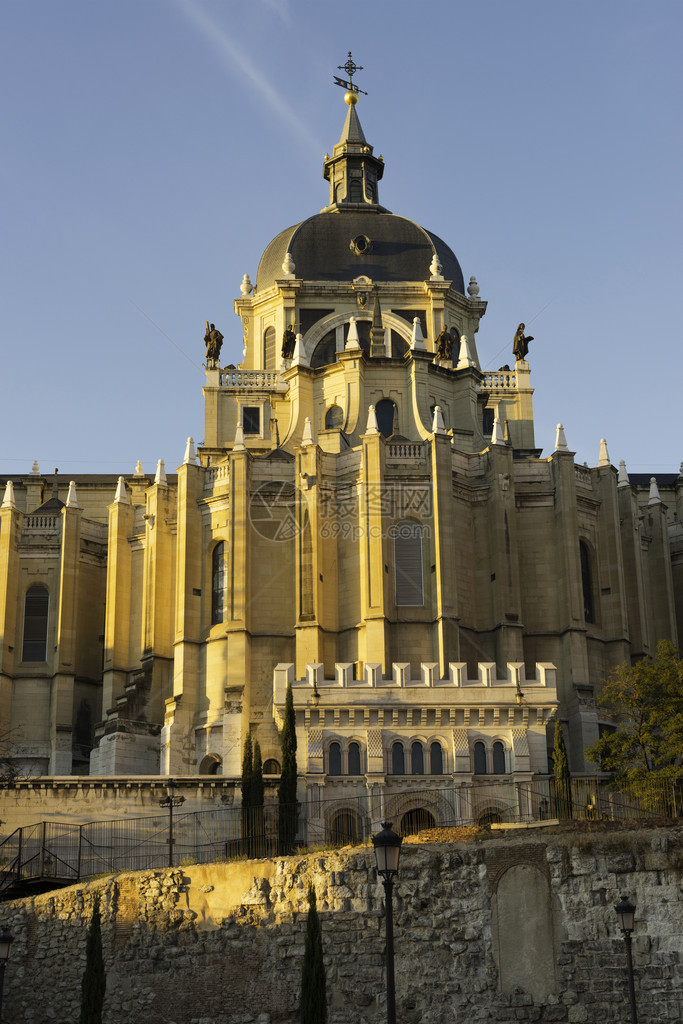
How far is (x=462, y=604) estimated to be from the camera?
6819 centimetres

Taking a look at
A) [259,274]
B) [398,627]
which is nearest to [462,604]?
[398,627]

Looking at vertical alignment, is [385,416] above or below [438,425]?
above

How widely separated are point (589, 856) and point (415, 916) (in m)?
4.95

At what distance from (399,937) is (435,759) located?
1802 centimetres

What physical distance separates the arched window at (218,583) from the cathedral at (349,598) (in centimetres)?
16

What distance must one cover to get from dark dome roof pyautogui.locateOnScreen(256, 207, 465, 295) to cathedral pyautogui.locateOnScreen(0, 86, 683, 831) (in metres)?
9.07

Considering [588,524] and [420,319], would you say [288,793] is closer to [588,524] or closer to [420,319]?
[588,524]

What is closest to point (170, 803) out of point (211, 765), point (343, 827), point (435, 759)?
point (343, 827)

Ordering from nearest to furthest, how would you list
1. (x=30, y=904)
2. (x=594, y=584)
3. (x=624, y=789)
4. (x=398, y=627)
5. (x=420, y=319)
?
1. (x=30, y=904)
2. (x=624, y=789)
3. (x=398, y=627)
4. (x=594, y=584)
5. (x=420, y=319)

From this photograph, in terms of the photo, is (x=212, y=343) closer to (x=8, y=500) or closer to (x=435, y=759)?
(x=8, y=500)

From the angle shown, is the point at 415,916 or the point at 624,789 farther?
the point at 624,789

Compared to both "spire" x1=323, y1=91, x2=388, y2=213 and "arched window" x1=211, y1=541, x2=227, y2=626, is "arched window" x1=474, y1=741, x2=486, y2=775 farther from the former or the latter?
"spire" x1=323, y1=91, x2=388, y2=213

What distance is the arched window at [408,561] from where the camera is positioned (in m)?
67.6

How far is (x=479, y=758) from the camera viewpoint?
57.8m
